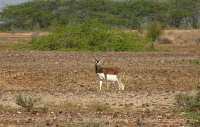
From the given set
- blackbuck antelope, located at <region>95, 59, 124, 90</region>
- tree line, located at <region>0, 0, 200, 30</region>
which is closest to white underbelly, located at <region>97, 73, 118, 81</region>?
blackbuck antelope, located at <region>95, 59, 124, 90</region>

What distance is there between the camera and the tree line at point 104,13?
7981 centimetres

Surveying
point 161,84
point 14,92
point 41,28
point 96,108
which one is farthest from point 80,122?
point 41,28

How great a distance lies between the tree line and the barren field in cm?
4706

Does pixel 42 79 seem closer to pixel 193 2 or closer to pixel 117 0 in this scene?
pixel 193 2

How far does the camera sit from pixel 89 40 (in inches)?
1644

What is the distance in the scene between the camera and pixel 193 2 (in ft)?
274

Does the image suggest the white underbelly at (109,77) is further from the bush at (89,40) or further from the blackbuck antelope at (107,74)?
the bush at (89,40)

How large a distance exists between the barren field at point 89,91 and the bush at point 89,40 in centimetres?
855

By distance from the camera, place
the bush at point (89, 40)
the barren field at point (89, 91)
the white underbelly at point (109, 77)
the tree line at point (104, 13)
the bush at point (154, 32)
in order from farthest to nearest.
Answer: the tree line at point (104, 13) < the bush at point (154, 32) < the bush at point (89, 40) < the white underbelly at point (109, 77) < the barren field at point (89, 91)

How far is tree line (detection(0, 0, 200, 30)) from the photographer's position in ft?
262

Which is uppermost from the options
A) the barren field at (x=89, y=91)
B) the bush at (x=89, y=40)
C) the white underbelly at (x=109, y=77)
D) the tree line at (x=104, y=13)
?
the tree line at (x=104, y=13)

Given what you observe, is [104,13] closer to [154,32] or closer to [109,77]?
[154,32]

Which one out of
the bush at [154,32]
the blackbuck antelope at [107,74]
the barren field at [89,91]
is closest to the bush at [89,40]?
the barren field at [89,91]

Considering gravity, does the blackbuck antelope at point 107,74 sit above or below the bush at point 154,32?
below
